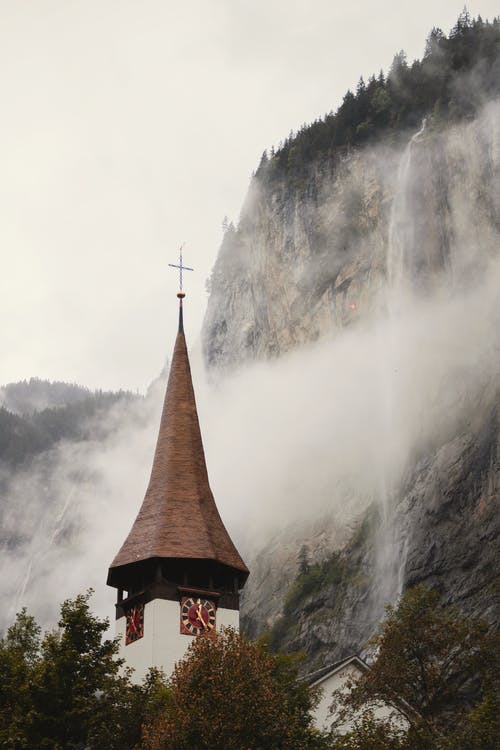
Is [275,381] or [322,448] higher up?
[275,381]

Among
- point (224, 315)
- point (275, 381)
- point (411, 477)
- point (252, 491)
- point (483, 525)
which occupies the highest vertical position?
point (224, 315)

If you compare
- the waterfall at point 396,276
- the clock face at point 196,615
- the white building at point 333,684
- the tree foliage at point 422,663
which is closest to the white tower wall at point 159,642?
the clock face at point 196,615

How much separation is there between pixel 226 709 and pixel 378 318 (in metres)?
57.3

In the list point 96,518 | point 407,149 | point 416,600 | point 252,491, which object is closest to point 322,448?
point 252,491

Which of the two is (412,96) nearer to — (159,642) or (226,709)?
(159,642)

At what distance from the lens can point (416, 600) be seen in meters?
30.0

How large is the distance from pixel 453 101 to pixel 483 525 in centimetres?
3526

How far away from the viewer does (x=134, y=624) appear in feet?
122

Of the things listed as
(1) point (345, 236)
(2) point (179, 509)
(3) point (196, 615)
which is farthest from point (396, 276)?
(3) point (196, 615)

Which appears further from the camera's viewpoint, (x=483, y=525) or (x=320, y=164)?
(x=320, y=164)

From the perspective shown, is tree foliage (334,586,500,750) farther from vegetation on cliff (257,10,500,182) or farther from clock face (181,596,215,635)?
vegetation on cliff (257,10,500,182)

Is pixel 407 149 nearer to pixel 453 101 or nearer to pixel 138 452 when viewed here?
pixel 453 101

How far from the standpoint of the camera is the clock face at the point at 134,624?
36875 millimetres

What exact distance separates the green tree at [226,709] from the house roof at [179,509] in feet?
39.5
